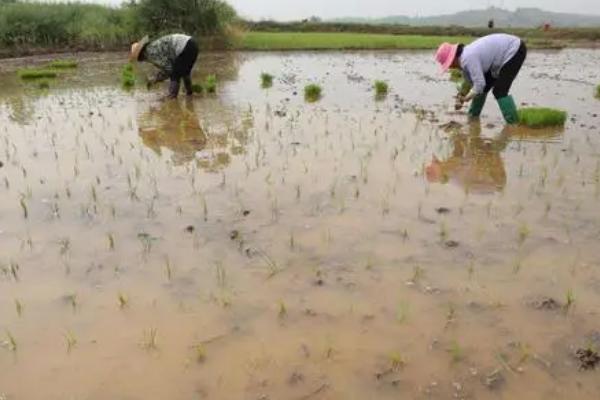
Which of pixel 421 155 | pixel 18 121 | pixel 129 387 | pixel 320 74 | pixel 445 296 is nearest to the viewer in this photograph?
pixel 129 387

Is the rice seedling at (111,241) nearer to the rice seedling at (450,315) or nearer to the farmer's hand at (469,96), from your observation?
the rice seedling at (450,315)

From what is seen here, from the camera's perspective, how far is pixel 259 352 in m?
2.92

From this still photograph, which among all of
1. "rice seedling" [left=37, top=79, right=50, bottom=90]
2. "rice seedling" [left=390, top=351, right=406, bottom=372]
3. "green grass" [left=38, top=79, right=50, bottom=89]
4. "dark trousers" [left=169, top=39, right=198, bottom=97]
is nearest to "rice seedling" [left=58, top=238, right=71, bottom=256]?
"rice seedling" [left=390, top=351, right=406, bottom=372]

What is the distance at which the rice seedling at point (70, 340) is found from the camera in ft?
9.78

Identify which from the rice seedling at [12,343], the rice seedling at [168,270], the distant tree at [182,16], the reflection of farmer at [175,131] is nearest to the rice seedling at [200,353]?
the rice seedling at [168,270]

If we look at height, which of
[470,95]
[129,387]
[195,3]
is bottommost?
[129,387]

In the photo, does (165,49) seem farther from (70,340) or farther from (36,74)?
(70,340)

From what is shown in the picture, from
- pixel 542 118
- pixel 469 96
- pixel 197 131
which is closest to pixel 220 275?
pixel 197 131

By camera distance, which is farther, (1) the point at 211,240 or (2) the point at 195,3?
(2) the point at 195,3

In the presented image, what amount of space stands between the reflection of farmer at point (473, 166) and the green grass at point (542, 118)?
2.89 ft

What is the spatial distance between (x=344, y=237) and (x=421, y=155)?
2.53 meters

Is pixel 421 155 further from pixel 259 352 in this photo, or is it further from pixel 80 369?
pixel 80 369

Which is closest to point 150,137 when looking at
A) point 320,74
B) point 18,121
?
point 18,121

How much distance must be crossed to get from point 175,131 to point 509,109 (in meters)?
4.47
